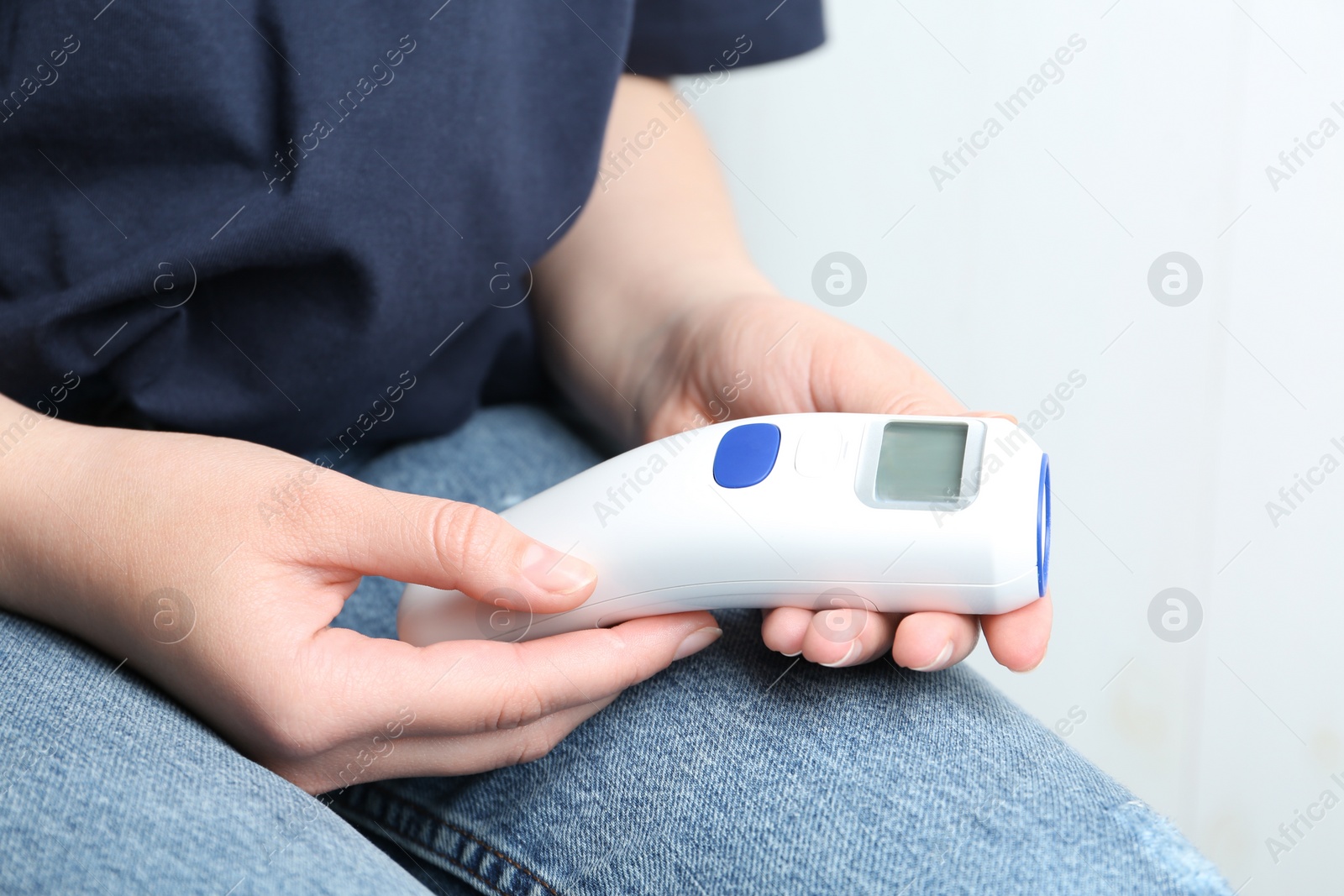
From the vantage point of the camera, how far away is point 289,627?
43 centimetres

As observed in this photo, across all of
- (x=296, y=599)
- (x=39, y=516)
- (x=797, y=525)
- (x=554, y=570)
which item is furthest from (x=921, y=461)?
(x=39, y=516)

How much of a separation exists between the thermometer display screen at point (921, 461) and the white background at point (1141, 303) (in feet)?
1.46

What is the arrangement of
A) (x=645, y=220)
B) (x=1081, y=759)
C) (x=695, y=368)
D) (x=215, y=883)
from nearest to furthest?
(x=215, y=883) < (x=1081, y=759) < (x=695, y=368) < (x=645, y=220)

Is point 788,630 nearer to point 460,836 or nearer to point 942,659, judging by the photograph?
point 942,659

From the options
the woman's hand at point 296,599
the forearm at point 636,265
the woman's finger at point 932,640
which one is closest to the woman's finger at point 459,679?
the woman's hand at point 296,599

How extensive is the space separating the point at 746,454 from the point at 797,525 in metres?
0.05

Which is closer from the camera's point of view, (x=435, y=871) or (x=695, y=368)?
(x=435, y=871)

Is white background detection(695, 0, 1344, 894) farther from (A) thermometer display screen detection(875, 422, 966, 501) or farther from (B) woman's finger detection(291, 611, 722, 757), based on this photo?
(B) woman's finger detection(291, 611, 722, 757)

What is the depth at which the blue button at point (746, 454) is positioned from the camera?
473mm

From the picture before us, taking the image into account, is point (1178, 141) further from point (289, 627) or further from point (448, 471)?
point (289, 627)

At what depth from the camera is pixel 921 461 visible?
45 cm

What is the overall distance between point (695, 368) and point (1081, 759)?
1.02 ft

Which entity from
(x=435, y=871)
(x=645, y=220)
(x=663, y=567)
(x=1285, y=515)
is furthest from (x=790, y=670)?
(x=1285, y=515)

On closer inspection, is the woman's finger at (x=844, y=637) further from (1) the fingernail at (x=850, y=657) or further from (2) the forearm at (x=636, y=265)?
(2) the forearm at (x=636, y=265)
